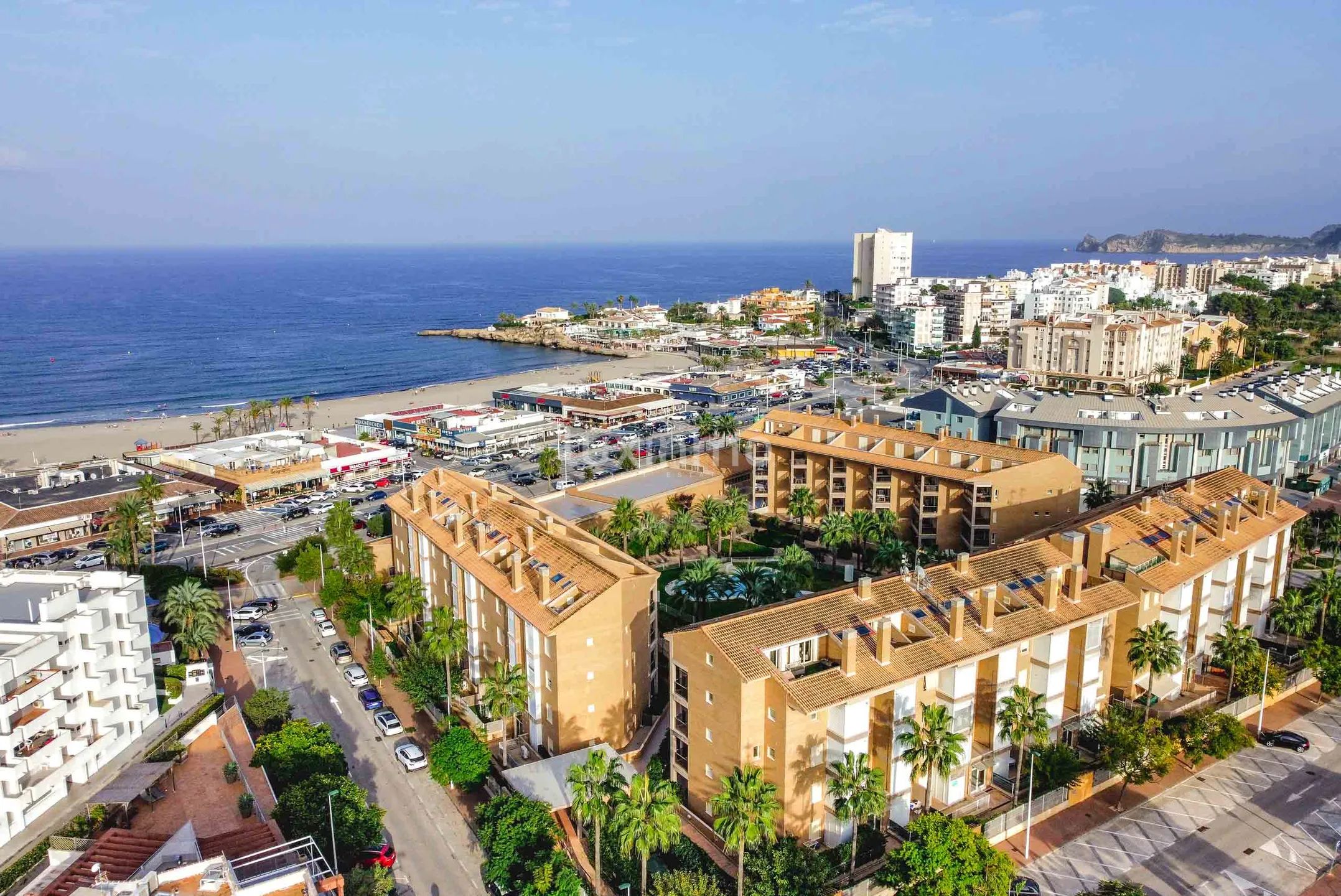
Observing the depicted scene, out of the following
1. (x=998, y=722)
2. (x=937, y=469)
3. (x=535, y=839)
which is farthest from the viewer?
(x=937, y=469)

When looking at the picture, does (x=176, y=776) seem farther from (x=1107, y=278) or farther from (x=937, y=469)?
(x=1107, y=278)

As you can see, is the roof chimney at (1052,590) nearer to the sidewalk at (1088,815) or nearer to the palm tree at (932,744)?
the palm tree at (932,744)

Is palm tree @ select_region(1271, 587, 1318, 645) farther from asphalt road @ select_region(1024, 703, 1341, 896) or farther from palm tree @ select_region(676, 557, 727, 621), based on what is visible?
palm tree @ select_region(676, 557, 727, 621)

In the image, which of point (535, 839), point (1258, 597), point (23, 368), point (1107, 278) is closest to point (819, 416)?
point (1258, 597)

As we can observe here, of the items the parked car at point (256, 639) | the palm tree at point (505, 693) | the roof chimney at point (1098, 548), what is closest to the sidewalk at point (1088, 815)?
the roof chimney at point (1098, 548)

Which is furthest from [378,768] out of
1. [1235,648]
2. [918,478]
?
[918,478]

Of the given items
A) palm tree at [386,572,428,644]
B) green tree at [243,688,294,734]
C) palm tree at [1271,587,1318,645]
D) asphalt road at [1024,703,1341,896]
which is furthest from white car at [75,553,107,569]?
palm tree at [1271,587,1318,645]
